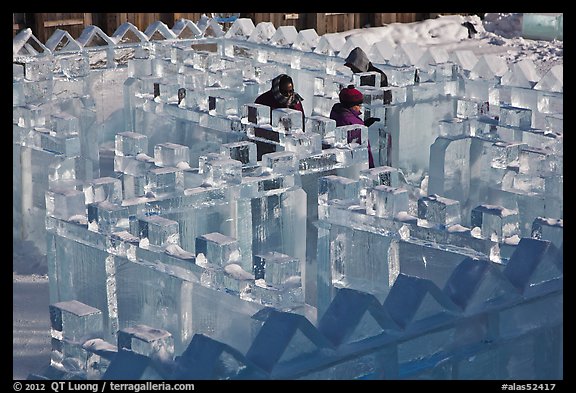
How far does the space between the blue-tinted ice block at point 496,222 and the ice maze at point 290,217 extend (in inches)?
0.4

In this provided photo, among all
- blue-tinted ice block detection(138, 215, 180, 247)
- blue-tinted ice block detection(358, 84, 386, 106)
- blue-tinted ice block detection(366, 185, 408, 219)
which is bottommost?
blue-tinted ice block detection(138, 215, 180, 247)

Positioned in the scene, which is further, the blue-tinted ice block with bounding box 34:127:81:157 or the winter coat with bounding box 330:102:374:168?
the winter coat with bounding box 330:102:374:168

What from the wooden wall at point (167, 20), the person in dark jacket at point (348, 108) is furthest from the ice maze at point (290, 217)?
the wooden wall at point (167, 20)

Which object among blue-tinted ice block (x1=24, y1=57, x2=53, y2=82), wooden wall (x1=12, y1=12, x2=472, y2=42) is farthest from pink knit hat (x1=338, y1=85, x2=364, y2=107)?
wooden wall (x1=12, y1=12, x2=472, y2=42)

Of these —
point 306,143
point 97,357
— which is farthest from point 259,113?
point 97,357

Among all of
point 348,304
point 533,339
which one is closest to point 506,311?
point 533,339

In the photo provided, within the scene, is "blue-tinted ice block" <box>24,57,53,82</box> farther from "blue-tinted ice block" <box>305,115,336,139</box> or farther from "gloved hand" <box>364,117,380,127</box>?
"blue-tinted ice block" <box>305,115,336,139</box>

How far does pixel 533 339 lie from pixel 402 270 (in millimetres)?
913

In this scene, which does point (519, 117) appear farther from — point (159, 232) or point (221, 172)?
point (159, 232)

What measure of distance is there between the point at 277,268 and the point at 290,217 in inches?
73.5

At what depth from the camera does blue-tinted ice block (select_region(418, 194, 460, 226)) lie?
20.8ft

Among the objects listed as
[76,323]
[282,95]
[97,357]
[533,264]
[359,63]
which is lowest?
[97,357]

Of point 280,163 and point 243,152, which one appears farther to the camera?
point 243,152

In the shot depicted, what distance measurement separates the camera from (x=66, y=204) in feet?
21.5
